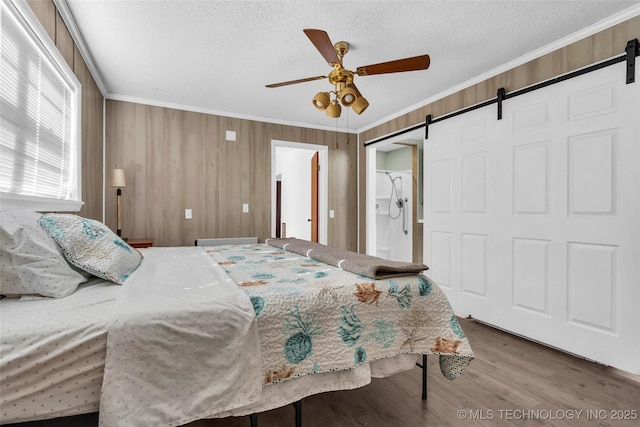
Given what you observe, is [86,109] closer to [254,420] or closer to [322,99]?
[322,99]

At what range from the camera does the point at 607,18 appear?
7.06 ft

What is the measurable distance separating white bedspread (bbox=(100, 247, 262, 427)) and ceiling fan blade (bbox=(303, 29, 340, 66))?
1488 mm

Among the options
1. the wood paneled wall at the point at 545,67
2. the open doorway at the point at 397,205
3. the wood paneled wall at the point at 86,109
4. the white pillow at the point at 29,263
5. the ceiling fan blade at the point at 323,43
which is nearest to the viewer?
the white pillow at the point at 29,263

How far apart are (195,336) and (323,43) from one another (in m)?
1.76

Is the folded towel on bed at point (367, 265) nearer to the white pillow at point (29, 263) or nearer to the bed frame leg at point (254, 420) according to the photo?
the bed frame leg at point (254, 420)

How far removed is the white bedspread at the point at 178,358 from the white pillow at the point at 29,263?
9.1 inches

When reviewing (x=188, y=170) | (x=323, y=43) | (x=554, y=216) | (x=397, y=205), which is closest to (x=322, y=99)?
(x=323, y=43)

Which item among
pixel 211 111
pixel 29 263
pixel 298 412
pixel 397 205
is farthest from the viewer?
pixel 397 205

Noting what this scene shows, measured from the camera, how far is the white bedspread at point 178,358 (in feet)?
3.19

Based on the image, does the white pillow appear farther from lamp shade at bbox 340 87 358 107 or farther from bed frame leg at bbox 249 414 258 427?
lamp shade at bbox 340 87 358 107

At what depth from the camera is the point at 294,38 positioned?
7.81 feet

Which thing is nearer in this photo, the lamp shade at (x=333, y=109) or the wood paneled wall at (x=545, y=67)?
the wood paneled wall at (x=545, y=67)

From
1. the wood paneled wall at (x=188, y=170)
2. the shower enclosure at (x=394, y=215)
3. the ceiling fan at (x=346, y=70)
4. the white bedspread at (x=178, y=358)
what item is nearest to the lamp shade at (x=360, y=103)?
the ceiling fan at (x=346, y=70)

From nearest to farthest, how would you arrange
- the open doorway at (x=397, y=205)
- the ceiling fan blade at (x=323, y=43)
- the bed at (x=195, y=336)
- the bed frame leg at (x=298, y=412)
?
1. the bed at (x=195, y=336)
2. the bed frame leg at (x=298, y=412)
3. the ceiling fan blade at (x=323, y=43)
4. the open doorway at (x=397, y=205)
